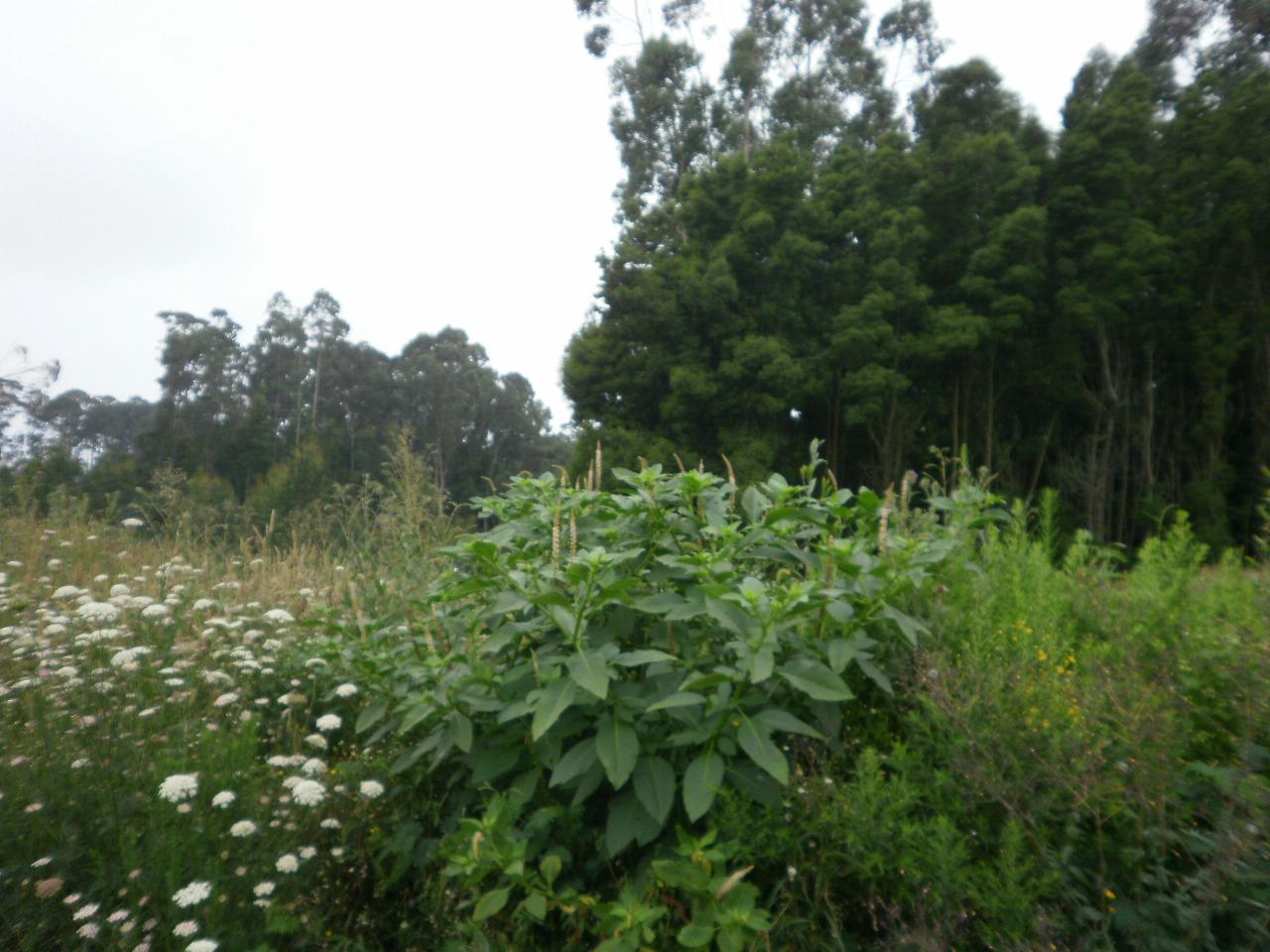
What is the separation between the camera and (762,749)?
1.94 metres

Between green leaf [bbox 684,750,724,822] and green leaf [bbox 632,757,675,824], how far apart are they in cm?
7

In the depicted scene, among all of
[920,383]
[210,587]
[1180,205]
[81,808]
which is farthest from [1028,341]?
[81,808]

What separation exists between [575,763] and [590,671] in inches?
9.5

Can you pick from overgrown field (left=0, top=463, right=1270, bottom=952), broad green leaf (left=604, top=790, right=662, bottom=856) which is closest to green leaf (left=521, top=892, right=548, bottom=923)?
overgrown field (left=0, top=463, right=1270, bottom=952)

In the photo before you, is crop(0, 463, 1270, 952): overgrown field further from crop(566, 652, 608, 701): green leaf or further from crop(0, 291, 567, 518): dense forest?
crop(0, 291, 567, 518): dense forest

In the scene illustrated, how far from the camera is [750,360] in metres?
20.4

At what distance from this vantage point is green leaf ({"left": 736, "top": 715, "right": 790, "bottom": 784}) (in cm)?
187

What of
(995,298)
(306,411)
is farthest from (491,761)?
(306,411)

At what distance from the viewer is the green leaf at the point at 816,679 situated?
78.2 inches

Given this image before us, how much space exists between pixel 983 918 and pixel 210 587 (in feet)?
13.3

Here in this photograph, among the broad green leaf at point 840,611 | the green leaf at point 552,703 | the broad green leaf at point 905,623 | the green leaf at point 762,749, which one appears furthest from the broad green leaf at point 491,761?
the broad green leaf at point 905,623

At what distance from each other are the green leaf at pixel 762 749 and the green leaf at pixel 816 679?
4.9 inches

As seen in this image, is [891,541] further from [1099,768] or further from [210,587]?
[210,587]

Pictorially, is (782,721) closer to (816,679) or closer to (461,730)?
(816,679)
